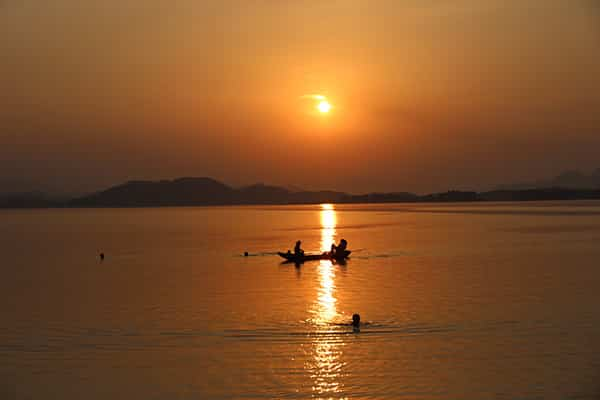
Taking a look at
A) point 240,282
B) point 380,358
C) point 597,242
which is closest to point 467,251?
point 597,242

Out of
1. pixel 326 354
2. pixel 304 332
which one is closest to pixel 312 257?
pixel 304 332

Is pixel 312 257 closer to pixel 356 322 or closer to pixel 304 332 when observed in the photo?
pixel 356 322

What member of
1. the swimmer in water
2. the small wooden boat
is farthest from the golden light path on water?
the small wooden boat

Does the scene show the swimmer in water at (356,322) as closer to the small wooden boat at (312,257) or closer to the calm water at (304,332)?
the calm water at (304,332)

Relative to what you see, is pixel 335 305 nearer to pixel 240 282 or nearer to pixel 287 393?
pixel 240 282

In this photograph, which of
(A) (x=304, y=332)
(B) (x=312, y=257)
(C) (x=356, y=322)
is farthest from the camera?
(B) (x=312, y=257)

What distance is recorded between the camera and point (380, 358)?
21.7 metres

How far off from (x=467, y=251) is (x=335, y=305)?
114 feet

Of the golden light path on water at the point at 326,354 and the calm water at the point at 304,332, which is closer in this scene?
the golden light path on water at the point at 326,354

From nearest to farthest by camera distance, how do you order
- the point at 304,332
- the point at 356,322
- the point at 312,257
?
1. the point at 304,332
2. the point at 356,322
3. the point at 312,257

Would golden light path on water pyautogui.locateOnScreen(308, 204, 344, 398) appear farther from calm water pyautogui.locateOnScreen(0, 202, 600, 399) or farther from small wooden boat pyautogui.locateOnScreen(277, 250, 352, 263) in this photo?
small wooden boat pyautogui.locateOnScreen(277, 250, 352, 263)

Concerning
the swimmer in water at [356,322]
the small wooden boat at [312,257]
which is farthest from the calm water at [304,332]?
the small wooden boat at [312,257]

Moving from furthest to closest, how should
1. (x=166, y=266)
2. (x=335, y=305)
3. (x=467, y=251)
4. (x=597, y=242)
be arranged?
(x=597, y=242), (x=467, y=251), (x=166, y=266), (x=335, y=305)

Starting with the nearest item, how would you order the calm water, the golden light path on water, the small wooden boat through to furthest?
the golden light path on water < the calm water < the small wooden boat
